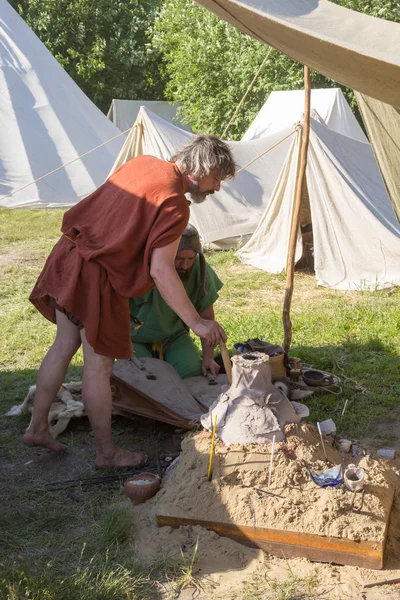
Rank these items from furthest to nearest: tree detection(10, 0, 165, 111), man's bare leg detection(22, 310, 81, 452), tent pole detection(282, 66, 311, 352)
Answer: tree detection(10, 0, 165, 111), tent pole detection(282, 66, 311, 352), man's bare leg detection(22, 310, 81, 452)

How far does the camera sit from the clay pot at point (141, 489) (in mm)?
3000

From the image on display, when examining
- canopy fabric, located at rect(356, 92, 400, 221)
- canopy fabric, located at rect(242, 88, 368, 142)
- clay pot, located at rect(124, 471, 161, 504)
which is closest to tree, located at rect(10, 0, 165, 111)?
canopy fabric, located at rect(242, 88, 368, 142)

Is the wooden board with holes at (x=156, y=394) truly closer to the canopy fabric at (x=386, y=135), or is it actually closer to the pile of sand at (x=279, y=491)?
the pile of sand at (x=279, y=491)

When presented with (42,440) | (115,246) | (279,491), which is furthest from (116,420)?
(279,491)

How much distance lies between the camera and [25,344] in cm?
531

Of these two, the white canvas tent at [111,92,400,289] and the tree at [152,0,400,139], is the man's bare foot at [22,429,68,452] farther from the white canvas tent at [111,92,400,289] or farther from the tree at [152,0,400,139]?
the tree at [152,0,400,139]

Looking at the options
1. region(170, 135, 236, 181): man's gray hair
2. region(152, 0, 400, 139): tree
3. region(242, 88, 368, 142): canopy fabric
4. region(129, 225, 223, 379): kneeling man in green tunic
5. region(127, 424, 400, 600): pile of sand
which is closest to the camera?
region(127, 424, 400, 600): pile of sand

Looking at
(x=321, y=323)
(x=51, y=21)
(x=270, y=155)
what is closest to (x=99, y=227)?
(x=321, y=323)

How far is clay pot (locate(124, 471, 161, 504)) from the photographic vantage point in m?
3.00

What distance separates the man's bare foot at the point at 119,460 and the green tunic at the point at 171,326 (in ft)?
2.42

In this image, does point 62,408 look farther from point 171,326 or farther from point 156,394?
point 171,326

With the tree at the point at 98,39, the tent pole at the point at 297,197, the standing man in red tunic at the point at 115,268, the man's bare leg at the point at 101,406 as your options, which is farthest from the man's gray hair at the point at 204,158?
the tree at the point at 98,39

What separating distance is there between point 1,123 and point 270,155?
5761 mm

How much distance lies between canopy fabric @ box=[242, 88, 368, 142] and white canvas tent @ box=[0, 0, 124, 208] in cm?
281
